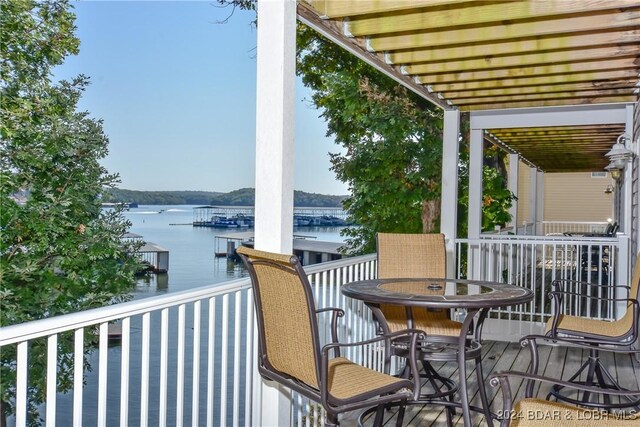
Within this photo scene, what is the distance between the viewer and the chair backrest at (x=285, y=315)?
87.3 inches

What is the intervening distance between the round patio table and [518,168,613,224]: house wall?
1680 centimetres

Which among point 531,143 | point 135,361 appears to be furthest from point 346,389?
point 135,361

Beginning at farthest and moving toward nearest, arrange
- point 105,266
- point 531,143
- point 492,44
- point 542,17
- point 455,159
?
point 105,266
point 531,143
point 455,159
point 492,44
point 542,17

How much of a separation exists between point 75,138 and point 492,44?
9.84m

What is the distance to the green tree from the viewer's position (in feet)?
35.6

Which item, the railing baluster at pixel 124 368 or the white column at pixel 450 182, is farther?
the white column at pixel 450 182

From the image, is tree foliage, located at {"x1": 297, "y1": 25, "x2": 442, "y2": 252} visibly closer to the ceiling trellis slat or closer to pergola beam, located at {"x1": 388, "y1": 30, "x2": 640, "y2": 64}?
the ceiling trellis slat

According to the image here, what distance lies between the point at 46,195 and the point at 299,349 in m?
10.5

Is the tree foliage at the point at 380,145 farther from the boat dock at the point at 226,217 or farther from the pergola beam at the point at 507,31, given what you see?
the boat dock at the point at 226,217

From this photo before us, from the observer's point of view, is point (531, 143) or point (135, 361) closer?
point (531, 143)

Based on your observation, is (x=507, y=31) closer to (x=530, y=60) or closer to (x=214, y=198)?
(x=530, y=60)

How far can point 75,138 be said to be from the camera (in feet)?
38.7

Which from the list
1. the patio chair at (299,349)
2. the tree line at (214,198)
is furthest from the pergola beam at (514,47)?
the tree line at (214,198)

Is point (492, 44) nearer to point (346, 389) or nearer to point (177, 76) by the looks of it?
point (346, 389)
